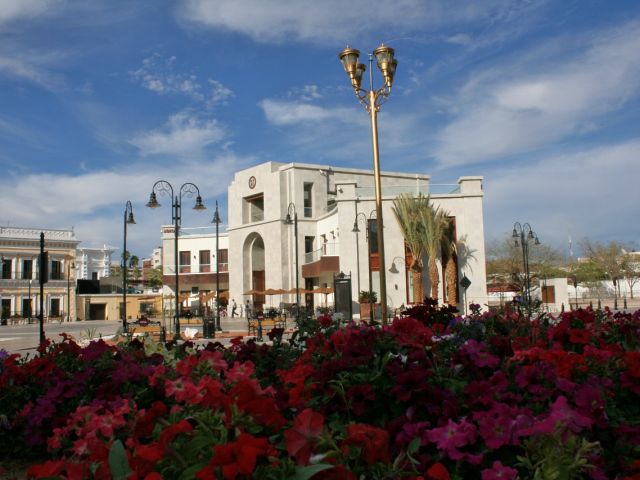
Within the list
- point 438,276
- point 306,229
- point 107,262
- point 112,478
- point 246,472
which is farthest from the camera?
point 107,262

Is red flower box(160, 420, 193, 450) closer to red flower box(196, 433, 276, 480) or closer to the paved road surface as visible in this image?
red flower box(196, 433, 276, 480)

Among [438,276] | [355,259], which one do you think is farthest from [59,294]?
[438,276]

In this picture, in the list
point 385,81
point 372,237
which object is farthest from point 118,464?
point 372,237

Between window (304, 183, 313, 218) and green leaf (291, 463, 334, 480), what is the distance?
43.8 metres

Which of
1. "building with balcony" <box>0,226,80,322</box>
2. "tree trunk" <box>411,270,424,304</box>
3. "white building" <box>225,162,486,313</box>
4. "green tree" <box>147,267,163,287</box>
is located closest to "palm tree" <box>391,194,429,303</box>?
"tree trunk" <box>411,270,424,304</box>

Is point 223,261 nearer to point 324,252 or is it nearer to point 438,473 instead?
point 324,252

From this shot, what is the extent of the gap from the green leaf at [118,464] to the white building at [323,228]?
30161 mm

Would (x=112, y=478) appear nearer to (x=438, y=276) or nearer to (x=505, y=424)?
(x=505, y=424)

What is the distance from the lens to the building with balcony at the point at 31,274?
2291 inches

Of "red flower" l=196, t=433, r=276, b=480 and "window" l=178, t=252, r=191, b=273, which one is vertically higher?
"window" l=178, t=252, r=191, b=273

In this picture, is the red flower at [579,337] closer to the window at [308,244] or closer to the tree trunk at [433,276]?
the tree trunk at [433,276]

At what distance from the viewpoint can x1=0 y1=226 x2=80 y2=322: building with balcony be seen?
58.2 metres

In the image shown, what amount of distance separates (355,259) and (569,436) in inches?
1342

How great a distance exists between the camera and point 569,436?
201cm
